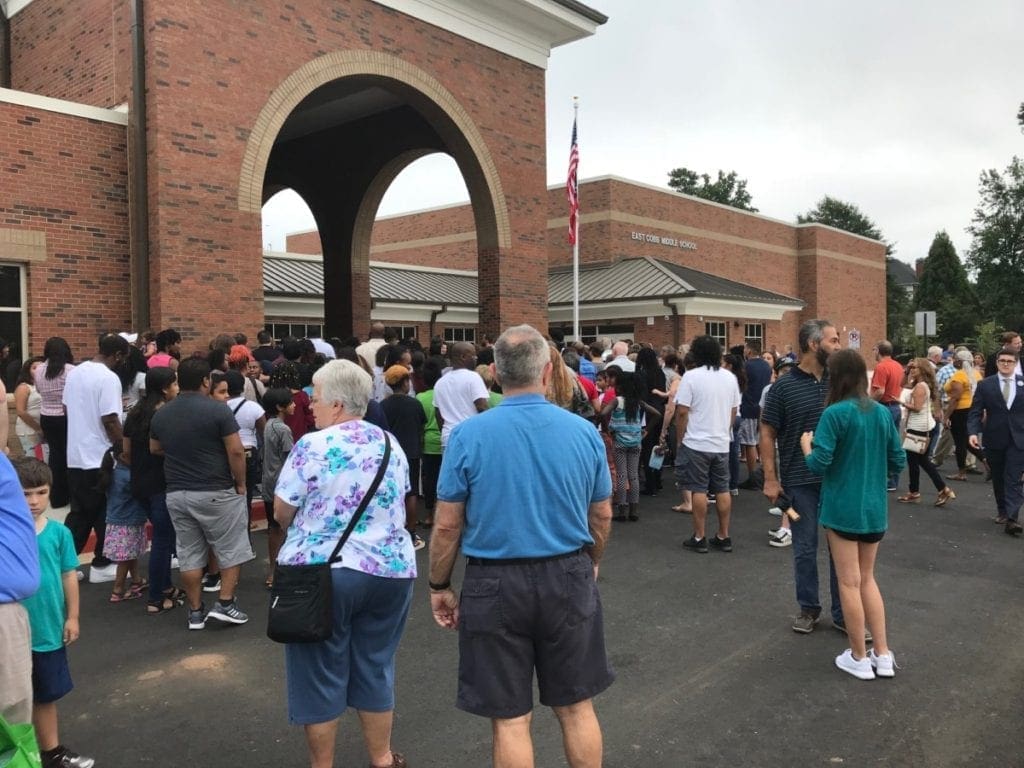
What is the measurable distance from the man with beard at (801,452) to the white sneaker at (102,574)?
545 centimetres

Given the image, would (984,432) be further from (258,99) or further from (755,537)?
A: (258,99)

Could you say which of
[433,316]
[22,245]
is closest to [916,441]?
[22,245]

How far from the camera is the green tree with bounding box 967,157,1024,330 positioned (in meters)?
50.2

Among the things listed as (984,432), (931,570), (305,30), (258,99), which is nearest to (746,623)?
(931,570)

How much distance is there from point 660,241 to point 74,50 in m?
20.8

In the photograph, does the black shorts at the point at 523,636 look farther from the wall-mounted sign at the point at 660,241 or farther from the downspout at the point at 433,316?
the wall-mounted sign at the point at 660,241

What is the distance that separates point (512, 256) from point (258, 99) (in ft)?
20.1

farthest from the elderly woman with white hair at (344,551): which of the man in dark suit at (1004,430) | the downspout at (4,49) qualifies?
the downspout at (4,49)

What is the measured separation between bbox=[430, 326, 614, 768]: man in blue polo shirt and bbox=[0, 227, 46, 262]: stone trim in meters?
10.1

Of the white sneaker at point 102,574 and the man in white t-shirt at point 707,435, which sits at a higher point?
the man in white t-shirt at point 707,435

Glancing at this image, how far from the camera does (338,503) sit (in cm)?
318

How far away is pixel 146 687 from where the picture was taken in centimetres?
450

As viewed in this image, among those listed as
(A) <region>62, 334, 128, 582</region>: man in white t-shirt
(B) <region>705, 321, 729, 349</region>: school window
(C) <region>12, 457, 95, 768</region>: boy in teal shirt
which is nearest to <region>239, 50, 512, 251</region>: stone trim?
(A) <region>62, 334, 128, 582</region>: man in white t-shirt

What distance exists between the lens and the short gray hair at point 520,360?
2936 mm
